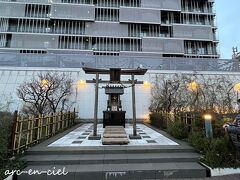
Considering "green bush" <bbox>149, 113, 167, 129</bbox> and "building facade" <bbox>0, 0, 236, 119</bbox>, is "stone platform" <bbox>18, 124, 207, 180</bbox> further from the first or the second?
"building facade" <bbox>0, 0, 236, 119</bbox>

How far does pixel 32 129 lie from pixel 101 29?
29547mm

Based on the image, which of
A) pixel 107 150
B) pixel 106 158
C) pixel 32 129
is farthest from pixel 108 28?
pixel 106 158

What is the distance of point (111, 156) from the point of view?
570 cm

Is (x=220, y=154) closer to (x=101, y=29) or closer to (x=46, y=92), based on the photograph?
(x=46, y=92)

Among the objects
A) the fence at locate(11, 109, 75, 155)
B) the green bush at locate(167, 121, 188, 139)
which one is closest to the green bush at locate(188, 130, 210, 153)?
the green bush at locate(167, 121, 188, 139)

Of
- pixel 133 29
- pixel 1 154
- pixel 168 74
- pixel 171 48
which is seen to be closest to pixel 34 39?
pixel 133 29

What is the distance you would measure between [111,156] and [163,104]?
8831 mm

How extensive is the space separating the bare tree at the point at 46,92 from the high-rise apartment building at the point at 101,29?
1866 centimetres

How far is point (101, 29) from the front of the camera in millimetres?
33656

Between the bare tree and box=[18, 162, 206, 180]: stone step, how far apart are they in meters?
8.03

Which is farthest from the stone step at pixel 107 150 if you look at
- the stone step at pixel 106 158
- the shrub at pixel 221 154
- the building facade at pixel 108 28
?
the building facade at pixel 108 28

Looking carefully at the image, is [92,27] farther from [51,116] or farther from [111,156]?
[111,156]

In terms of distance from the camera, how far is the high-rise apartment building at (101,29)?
107 feet

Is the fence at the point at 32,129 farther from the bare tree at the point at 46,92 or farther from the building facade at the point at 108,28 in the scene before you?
the building facade at the point at 108,28
